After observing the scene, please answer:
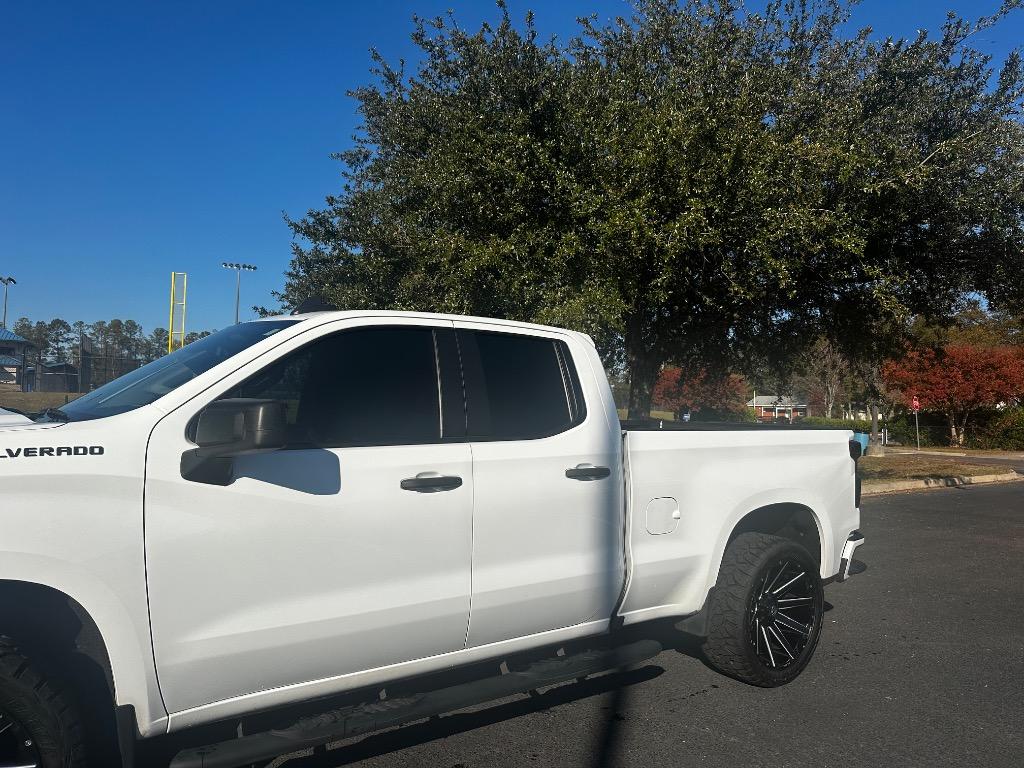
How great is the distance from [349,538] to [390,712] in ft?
2.33

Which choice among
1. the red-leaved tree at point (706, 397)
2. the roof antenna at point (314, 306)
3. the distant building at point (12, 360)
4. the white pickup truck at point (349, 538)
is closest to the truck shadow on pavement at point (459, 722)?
the white pickup truck at point (349, 538)

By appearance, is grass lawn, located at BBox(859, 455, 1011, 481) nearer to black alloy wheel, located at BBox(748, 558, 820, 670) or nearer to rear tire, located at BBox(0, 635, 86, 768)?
black alloy wheel, located at BBox(748, 558, 820, 670)

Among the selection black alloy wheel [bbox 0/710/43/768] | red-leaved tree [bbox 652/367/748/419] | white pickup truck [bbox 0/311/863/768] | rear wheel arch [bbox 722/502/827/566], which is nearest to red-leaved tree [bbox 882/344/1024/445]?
red-leaved tree [bbox 652/367/748/419]

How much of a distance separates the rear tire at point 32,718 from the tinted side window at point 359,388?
112cm

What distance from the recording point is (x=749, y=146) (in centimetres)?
1079

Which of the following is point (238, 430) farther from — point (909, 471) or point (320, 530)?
point (909, 471)

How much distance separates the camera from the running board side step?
9.42ft

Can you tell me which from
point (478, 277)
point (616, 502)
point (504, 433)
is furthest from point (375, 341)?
point (478, 277)

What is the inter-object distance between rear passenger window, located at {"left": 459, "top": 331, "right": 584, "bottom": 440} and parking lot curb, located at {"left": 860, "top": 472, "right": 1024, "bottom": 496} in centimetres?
1411

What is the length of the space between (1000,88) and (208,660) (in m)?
14.3

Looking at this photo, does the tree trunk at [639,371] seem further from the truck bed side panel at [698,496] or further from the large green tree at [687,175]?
the truck bed side panel at [698,496]

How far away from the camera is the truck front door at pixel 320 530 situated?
9.50 feet

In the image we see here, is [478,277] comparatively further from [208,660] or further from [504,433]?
[208,660]

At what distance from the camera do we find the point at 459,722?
4.19 m
